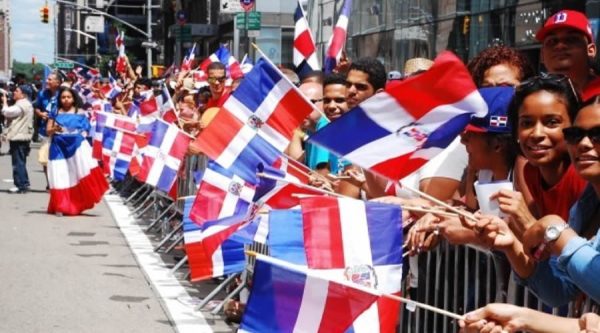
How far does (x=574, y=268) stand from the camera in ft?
12.3

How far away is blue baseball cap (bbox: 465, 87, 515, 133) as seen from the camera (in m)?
5.09

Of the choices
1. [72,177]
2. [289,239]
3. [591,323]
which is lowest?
[72,177]

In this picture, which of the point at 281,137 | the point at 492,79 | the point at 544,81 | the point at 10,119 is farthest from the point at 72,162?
the point at 544,81

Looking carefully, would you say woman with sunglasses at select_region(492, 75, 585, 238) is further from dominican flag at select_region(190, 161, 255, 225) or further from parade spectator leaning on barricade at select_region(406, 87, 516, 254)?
dominican flag at select_region(190, 161, 255, 225)

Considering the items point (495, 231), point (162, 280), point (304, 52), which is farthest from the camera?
point (304, 52)

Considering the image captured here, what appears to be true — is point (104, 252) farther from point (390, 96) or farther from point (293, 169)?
point (390, 96)

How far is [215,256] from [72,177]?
365 inches

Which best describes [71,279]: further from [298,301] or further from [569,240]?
[569,240]

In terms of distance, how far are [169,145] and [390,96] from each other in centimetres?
815

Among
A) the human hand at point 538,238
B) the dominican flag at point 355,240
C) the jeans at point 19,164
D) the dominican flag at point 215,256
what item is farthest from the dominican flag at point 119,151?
the human hand at point 538,238

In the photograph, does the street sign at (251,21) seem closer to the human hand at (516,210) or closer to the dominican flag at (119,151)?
the dominican flag at (119,151)

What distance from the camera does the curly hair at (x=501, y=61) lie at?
590 centimetres

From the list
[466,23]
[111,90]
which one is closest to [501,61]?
[466,23]

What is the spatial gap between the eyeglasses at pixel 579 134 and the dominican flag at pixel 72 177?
1413cm
